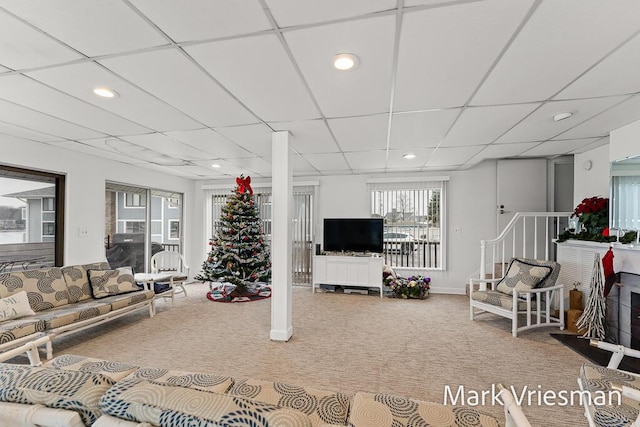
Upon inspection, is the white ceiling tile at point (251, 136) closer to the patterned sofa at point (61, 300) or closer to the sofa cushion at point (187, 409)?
the patterned sofa at point (61, 300)

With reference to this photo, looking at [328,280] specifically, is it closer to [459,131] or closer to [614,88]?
[459,131]

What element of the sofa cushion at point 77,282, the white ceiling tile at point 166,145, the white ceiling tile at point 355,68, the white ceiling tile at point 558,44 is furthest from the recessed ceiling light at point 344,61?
the sofa cushion at point 77,282

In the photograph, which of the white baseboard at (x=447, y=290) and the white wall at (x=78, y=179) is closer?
the white wall at (x=78, y=179)

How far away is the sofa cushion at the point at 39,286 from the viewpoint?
10.1ft

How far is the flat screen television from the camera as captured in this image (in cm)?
575

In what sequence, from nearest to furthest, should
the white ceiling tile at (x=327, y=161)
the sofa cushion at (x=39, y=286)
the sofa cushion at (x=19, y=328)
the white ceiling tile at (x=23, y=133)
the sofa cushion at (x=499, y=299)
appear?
1. the sofa cushion at (x=19, y=328)
2. the sofa cushion at (x=39, y=286)
3. the white ceiling tile at (x=23, y=133)
4. the sofa cushion at (x=499, y=299)
5. the white ceiling tile at (x=327, y=161)

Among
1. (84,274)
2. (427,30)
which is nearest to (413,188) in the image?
(427,30)

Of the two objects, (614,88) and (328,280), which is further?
(328,280)

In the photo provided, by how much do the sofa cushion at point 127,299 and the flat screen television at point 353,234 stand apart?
321 cm

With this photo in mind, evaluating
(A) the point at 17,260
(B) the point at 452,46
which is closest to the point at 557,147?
(B) the point at 452,46

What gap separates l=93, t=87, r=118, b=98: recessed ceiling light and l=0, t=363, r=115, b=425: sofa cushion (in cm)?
207

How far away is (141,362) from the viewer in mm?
2773

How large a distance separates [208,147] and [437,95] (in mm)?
3005

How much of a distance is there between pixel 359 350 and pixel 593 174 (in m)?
4.07
